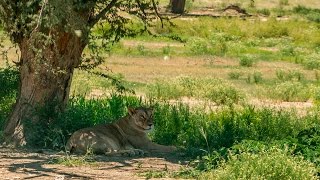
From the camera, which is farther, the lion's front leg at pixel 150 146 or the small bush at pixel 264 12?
the small bush at pixel 264 12

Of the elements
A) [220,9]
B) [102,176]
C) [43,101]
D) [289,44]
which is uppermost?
[220,9]

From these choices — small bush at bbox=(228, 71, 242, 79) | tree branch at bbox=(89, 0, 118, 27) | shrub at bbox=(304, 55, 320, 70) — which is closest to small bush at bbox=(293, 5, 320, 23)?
shrub at bbox=(304, 55, 320, 70)

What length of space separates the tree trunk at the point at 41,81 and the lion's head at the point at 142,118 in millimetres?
1021

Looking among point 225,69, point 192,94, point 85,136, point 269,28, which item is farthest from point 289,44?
point 85,136

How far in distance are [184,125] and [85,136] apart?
8.81ft

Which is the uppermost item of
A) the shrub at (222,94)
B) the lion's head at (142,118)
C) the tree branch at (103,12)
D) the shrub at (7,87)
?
the tree branch at (103,12)

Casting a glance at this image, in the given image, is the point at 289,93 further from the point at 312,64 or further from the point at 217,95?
the point at 312,64

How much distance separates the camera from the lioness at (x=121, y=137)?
12172 millimetres

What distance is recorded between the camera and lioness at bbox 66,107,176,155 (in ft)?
39.9

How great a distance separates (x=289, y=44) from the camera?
3844 centimetres

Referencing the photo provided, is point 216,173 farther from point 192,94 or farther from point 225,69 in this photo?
point 225,69

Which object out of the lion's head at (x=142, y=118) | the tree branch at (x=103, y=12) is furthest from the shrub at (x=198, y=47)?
the lion's head at (x=142, y=118)

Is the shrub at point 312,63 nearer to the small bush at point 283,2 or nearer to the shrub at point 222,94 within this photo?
the shrub at point 222,94

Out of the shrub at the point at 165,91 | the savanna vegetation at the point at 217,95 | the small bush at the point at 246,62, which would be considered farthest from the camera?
the small bush at the point at 246,62
